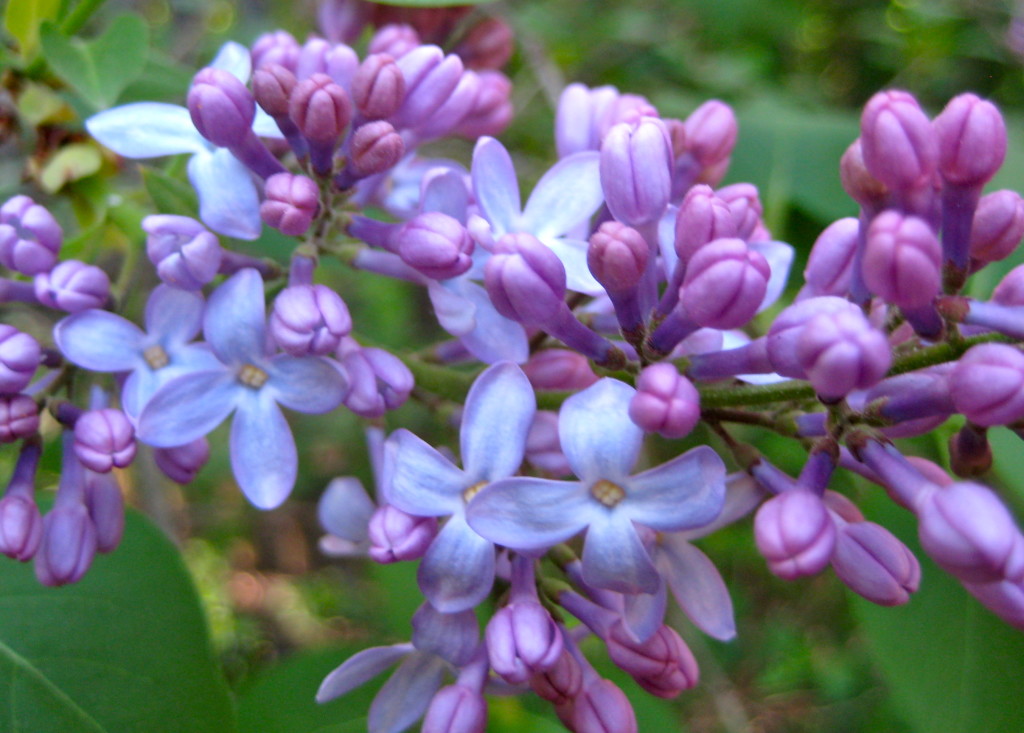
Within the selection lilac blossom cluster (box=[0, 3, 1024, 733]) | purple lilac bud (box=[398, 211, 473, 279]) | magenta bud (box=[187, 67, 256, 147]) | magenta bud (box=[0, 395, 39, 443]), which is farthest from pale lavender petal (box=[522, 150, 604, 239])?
magenta bud (box=[0, 395, 39, 443])

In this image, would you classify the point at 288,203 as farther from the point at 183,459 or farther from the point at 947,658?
the point at 947,658

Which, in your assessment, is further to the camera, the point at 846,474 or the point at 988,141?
the point at 846,474

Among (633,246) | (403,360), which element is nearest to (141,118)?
(403,360)

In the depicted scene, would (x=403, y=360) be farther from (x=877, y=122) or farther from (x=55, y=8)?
(x=55, y=8)

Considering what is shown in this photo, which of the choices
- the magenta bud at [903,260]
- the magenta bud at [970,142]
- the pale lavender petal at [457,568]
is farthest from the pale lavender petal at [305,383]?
the magenta bud at [970,142]

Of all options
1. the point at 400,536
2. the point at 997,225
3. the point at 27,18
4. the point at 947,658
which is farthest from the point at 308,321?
the point at 947,658

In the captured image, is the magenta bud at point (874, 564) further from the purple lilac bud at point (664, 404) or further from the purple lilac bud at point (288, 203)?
the purple lilac bud at point (288, 203)
